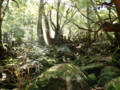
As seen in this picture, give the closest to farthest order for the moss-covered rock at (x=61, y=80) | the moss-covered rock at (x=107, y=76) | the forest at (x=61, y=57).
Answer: the moss-covered rock at (x=61, y=80), the forest at (x=61, y=57), the moss-covered rock at (x=107, y=76)

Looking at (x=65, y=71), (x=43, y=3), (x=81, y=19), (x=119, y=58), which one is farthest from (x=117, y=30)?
(x=81, y=19)

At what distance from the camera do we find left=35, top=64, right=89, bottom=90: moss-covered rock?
372cm

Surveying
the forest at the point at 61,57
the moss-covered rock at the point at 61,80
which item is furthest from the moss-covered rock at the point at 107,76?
the moss-covered rock at the point at 61,80

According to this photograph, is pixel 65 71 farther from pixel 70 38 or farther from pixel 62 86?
pixel 70 38

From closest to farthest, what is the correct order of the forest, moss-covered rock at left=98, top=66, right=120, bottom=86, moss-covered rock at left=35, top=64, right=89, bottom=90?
moss-covered rock at left=35, top=64, right=89, bottom=90
the forest
moss-covered rock at left=98, top=66, right=120, bottom=86

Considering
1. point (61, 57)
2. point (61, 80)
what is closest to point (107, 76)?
point (61, 80)

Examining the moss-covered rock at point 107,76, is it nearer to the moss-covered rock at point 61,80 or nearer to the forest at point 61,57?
the forest at point 61,57

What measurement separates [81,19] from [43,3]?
13.5 ft

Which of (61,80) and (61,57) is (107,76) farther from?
(61,57)

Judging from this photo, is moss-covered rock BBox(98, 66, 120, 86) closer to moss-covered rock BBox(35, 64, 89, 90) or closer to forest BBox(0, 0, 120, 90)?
forest BBox(0, 0, 120, 90)

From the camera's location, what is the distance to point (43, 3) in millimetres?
10164

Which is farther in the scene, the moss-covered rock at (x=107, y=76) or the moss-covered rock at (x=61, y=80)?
the moss-covered rock at (x=107, y=76)

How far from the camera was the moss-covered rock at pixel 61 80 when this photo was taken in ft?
12.2

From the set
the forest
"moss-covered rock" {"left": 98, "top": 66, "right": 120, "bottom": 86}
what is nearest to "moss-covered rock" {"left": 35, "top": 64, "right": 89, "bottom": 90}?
the forest
